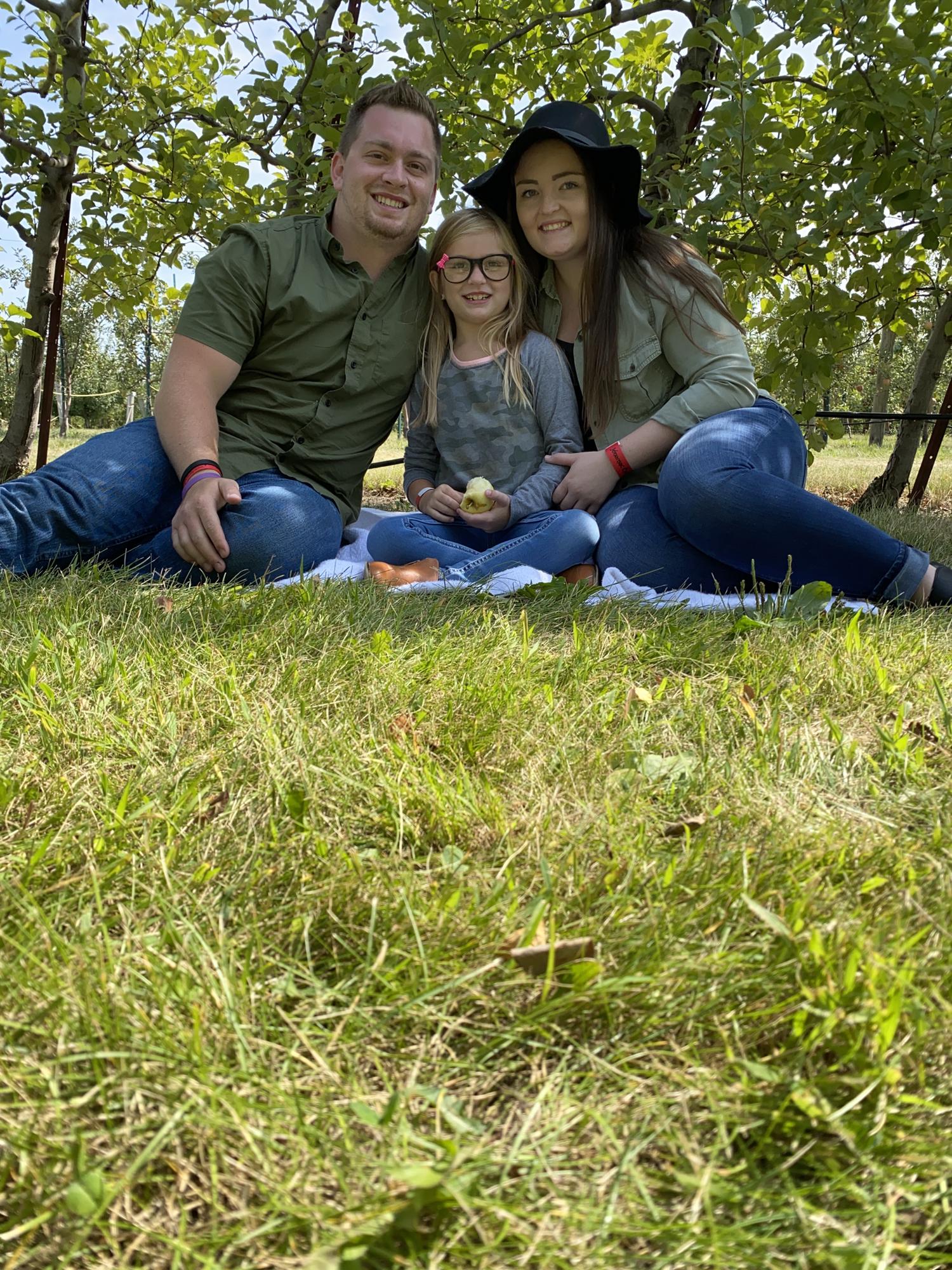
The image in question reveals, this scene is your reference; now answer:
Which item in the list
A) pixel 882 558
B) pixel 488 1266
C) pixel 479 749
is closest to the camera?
pixel 488 1266

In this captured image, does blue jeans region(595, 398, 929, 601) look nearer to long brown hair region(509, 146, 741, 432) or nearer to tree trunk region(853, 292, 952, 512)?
long brown hair region(509, 146, 741, 432)

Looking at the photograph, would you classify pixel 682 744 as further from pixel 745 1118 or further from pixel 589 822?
pixel 745 1118

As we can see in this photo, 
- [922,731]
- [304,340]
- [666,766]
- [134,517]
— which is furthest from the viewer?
[304,340]

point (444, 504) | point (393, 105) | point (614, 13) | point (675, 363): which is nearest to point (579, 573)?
point (444, 504)

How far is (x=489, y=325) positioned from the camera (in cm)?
330

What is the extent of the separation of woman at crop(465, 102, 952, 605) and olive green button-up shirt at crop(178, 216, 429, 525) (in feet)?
1.74

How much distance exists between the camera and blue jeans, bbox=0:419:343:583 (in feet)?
→ 9.11

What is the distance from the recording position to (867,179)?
12.2ft

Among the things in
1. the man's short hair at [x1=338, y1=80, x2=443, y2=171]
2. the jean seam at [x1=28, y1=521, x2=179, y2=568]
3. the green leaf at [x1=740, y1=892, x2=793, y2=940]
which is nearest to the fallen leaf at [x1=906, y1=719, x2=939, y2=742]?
the green leaf at [x1=740, y1=892, x2=793, y2=940]

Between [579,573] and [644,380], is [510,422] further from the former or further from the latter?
[579,573]

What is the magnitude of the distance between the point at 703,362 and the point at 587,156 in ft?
2.54

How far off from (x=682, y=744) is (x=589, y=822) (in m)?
0.37

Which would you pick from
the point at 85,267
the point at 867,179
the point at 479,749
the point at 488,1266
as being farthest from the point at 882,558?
the point at 85,267

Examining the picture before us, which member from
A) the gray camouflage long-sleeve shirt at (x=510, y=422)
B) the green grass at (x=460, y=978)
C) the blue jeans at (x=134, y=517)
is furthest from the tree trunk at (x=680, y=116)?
the green grass at (x=460, y=978)
